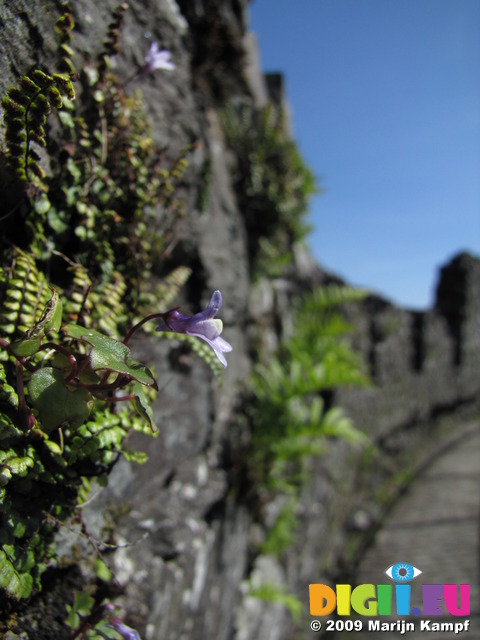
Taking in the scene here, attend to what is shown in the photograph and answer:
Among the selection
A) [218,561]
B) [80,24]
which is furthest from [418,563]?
[80,24]

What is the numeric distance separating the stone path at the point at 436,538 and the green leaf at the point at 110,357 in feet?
10.5

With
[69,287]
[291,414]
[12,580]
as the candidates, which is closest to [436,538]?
[291,414]

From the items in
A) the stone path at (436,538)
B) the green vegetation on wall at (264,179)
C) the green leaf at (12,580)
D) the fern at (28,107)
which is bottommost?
the green leaf at (12,580)

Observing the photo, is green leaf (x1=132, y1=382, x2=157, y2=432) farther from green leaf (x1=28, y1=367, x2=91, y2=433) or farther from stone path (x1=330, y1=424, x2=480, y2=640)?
stone path (x1=330, y1=424, x2=480, y2=640)

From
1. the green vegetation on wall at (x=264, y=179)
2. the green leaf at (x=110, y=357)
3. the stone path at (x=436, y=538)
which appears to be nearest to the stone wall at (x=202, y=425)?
the green vegetation on wall at (x=264, y=179)

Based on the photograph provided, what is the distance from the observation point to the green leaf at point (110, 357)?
1.09 meters

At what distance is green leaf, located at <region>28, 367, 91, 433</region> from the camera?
1155mm

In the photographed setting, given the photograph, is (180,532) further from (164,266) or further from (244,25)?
(244,25)

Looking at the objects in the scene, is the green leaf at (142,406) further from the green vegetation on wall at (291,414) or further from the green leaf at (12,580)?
the green vegetation on wall at (291,414)

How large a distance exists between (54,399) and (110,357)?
173 millimetres

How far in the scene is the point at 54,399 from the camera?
1159mm

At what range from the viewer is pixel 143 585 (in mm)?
1954

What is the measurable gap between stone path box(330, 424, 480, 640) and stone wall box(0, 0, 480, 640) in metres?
0.42

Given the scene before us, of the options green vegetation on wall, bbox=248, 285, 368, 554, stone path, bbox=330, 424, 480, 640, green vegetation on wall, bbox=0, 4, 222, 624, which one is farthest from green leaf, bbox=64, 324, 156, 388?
stone path, bbox=330, 424, 480, 640
